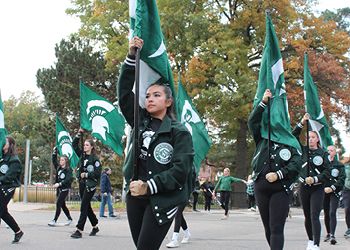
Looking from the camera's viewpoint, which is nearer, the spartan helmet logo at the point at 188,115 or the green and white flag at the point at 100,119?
the spartan helmet logo at the point at 188,115

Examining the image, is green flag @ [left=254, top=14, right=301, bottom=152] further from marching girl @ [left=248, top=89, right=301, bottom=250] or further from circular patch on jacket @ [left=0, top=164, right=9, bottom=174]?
circular patch on jacket @ [left=0, top=164, right=9, bottom=174]

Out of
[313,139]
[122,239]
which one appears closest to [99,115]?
[122,239]

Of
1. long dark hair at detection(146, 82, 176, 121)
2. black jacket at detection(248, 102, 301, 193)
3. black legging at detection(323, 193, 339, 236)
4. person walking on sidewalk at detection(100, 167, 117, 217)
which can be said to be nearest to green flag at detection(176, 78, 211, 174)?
Answer: black legging at detection(323, 193, 339, 236)

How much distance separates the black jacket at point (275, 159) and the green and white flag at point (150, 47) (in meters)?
2.25

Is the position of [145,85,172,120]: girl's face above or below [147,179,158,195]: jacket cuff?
above

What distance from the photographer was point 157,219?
3.99 meters

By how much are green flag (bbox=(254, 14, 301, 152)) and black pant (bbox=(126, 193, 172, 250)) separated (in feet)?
9.65

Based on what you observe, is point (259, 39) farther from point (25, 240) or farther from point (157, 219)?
point (157, 219)

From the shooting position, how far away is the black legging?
1056 centimetres

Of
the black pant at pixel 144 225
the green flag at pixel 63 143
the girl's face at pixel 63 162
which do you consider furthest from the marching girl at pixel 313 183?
the green flag at pixel 63 143

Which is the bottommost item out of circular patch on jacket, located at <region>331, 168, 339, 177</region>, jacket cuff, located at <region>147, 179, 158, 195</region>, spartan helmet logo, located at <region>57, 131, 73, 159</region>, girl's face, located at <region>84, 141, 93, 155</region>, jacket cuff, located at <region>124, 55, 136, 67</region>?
jacket cuff, located at <region>147, 179, 158, 195</region>

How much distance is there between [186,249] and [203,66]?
724 inches

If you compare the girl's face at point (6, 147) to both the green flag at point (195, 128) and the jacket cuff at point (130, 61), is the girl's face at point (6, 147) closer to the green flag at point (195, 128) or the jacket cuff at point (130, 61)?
the green flag at point (195, 128)

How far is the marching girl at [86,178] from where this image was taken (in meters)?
10.5
